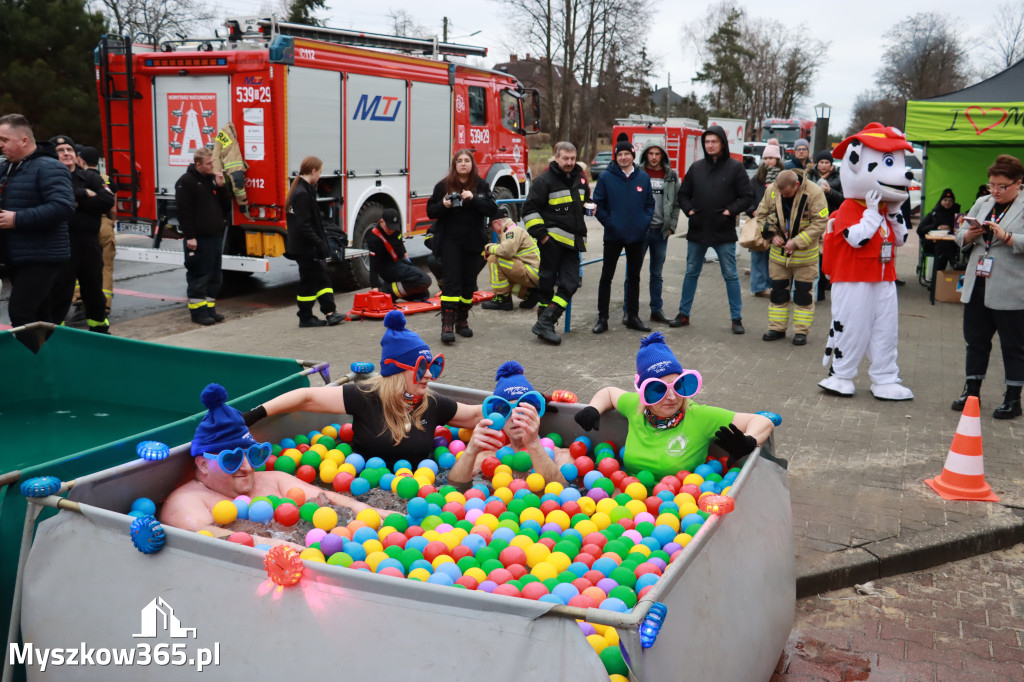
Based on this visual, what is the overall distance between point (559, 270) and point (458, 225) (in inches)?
46.5

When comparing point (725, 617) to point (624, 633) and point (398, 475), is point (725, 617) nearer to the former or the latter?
point (624, 633)

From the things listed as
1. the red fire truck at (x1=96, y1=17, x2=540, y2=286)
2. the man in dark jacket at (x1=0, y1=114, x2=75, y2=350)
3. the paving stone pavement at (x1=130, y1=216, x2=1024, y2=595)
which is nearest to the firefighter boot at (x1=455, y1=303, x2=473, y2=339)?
the paving stone pavement at (x1=130, y1=216, x2=1024, y2=595)

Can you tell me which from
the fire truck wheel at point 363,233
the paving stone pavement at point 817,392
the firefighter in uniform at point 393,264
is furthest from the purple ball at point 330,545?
the fire truck wheel at point 363,233

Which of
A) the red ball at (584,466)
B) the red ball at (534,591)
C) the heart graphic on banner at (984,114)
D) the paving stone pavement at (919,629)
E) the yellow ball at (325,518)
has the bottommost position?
the paving stone pavement at (919,629)

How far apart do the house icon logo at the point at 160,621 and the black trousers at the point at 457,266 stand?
259 inches

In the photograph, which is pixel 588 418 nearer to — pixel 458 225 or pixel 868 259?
pixel 868 259

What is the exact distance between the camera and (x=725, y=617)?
9.95 ft

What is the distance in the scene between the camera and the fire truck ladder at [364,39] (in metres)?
11.7

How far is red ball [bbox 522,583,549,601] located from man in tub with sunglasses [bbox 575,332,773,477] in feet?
4.35

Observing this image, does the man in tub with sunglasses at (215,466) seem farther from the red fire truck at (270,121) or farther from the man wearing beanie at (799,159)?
the man wearing beanie at (799,159)

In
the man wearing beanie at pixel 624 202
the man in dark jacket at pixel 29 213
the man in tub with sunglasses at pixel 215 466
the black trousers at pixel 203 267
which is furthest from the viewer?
the black trousers at pixel 203 267

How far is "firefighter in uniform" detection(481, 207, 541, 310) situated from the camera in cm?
1100

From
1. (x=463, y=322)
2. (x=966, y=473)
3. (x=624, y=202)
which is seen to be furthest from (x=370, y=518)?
(x=624, y=202)

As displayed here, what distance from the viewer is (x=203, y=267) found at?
10391 mm
